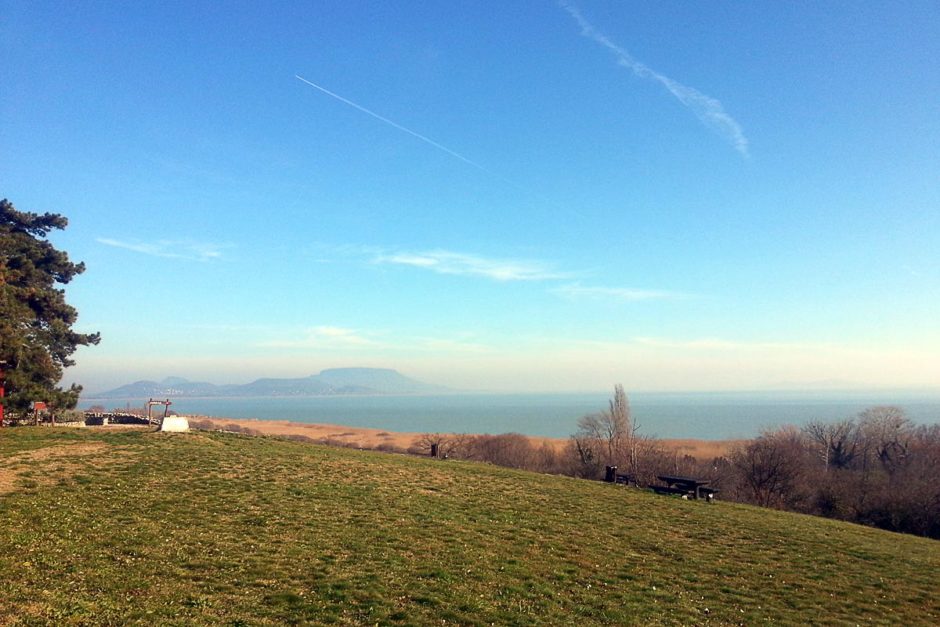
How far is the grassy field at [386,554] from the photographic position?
28.3ft

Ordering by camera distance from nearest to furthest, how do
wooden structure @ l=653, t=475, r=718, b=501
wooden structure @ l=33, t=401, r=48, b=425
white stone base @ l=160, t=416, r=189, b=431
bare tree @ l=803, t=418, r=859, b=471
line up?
wooden structure @ l=653, t=475, r=718, b=501 < white stone base @ l=160, t=416, r=189, b=431 < wooden structure @ l=33, t=401, r=48, b=425 < bare tree @ l=803, t=418, r=859, b=471

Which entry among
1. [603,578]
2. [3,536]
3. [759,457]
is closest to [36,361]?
[3,536]

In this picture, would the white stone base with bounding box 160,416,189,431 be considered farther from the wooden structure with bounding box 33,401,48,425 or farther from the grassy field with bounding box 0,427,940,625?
the wooden structure with bounding box 33,401,48,425

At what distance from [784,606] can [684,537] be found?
5.43 metres

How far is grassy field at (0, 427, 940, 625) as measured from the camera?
28.3ft

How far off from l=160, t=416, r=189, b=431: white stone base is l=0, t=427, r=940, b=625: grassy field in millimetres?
6394

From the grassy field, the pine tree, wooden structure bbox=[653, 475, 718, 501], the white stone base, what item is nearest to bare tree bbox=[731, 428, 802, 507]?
wooden structure bbox=[653, 475, 718, 501]

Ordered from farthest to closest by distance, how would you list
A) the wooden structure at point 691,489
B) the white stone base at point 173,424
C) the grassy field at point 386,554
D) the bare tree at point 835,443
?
the bare tree at point 835,443, the white stone base at point 173,424, the wooden structure at point 691,489, the grassy field at point 386,554

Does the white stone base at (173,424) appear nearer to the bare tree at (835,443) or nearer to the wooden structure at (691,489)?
the wooden structure at (691,489)

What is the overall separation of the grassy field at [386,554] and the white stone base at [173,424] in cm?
639

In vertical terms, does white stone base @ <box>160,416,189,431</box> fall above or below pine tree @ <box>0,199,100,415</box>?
below

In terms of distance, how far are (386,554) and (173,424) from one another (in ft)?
70.5

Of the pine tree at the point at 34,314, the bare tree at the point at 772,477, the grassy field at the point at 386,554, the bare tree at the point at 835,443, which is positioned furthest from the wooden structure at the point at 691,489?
the bare tree at the point at 835,443

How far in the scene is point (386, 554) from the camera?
11570mm
